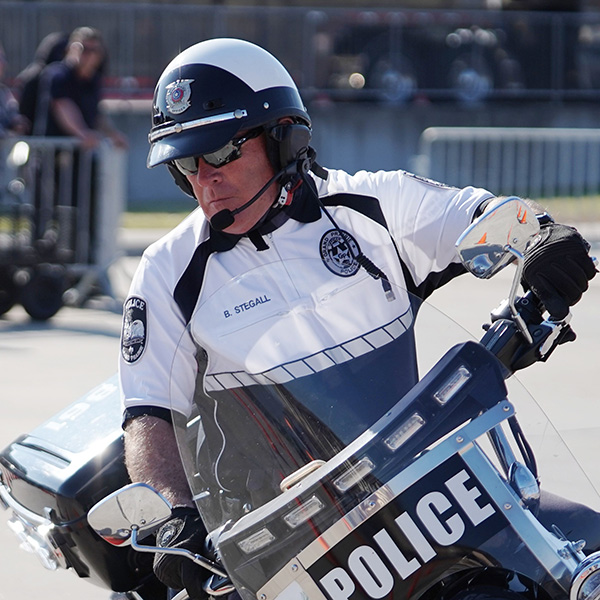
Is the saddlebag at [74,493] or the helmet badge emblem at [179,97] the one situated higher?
the helmet badge emblem at [179,97]

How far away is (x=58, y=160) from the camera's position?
9172 mm

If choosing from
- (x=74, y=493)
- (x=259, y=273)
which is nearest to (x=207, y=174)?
(x=259, y=273)

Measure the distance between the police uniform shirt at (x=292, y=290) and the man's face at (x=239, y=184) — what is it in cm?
5

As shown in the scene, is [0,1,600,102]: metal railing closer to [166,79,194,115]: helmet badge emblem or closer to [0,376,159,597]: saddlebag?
[0,376,159,597]: saddlebag

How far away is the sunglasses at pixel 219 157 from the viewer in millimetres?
2715

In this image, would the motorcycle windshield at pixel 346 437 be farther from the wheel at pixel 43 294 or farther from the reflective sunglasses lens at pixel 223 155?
the wheel at pixel 43 294

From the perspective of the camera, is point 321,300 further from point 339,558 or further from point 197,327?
point 339,558

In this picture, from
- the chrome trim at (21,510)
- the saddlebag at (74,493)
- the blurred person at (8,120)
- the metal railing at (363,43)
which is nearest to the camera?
the saddlebag at (74,493)

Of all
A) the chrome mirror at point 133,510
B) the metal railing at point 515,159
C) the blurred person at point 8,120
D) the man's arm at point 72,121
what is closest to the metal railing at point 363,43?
the metal railing at point 515,159

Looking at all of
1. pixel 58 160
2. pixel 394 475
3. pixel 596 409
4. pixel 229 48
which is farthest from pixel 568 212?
pixel 394 475

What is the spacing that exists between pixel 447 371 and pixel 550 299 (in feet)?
1.10

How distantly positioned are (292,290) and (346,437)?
33 cm

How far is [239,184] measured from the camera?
2.77 m

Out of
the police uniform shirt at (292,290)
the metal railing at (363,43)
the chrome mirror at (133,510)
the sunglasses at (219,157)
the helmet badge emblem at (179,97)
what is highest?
the helmet badge emblem at (179,97)
